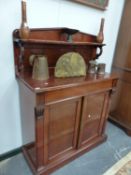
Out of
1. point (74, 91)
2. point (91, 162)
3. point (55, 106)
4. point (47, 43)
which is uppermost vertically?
Answer: point (47, 43)

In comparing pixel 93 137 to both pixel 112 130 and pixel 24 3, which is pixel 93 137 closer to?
pixel 112 130

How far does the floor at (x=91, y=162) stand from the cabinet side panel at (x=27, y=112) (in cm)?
26

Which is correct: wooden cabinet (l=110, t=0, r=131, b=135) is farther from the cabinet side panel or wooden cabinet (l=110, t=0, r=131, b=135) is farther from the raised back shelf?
the cabinet side panel

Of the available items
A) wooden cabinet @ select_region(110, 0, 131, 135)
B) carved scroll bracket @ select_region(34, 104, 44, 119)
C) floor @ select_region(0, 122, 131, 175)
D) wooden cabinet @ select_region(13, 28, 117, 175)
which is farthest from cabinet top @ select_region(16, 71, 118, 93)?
floor @ select_region(0, 122, 131, 175)

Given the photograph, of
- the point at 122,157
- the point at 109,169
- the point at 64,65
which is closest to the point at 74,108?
the point at 64,65

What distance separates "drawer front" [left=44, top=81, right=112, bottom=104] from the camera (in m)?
1.22

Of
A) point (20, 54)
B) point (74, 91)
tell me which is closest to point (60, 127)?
point (74, 91)

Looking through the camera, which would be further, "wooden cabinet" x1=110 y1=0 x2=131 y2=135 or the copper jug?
"wooden cabinet" x1=110 y1=0 x2=131 y2=135

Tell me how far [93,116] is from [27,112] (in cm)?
72

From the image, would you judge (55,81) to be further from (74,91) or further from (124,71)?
(124,71)

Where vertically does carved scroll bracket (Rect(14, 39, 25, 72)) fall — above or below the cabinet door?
→ above

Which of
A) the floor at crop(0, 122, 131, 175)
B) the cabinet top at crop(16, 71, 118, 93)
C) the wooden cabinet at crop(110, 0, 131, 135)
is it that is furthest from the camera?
the wooden cabinet at crop(110, 0, 131, 135)

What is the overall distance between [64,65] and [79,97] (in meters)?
0.32

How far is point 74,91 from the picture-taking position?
135cm
